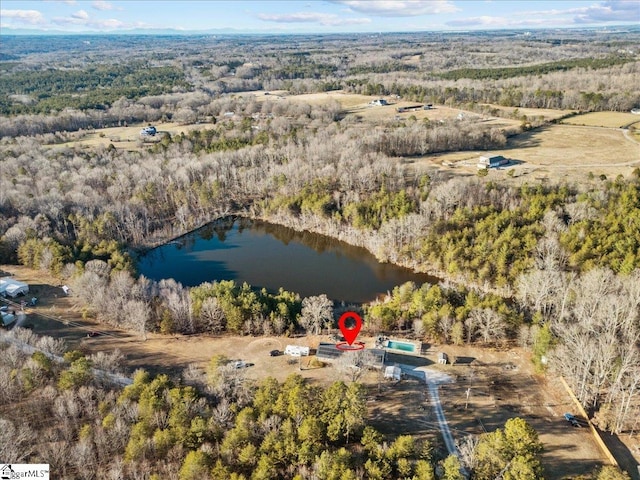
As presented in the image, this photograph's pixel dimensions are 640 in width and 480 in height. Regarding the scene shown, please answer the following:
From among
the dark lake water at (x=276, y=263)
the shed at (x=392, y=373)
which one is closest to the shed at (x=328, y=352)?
the shed at (x=392, y=373)

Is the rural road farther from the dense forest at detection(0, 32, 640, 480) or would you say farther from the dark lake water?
the dark lake water

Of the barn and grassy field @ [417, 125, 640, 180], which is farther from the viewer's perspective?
grassy field @ [417, 125, 640, 180]

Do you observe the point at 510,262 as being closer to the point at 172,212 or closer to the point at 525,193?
the point at 525,193

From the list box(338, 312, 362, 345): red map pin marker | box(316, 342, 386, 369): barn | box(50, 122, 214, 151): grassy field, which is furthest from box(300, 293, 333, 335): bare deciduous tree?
box(50, 122, 214, 151): grassy field

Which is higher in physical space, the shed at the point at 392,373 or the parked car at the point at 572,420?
the shed at the point at 392,373

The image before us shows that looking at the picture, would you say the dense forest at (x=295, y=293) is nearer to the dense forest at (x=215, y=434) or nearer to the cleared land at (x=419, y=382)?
the dense forest at (x=215, y=434)

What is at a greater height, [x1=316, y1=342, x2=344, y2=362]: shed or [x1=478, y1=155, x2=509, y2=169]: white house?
[x1=478, y1=155, x2=509, y2=169]: white house
